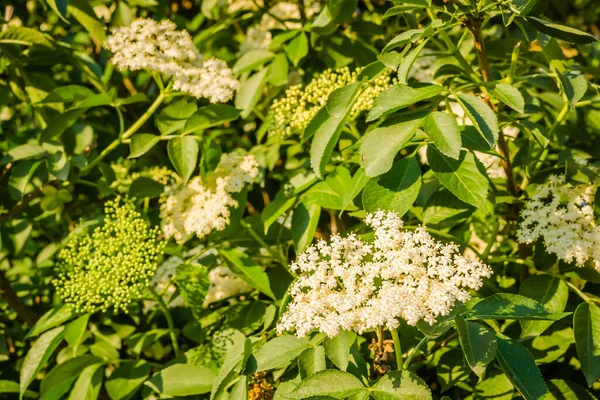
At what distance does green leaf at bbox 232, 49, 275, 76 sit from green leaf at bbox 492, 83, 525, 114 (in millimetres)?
1100

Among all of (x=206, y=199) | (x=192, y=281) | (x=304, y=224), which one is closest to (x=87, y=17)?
(x=206, y=199)

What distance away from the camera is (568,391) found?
1.96m

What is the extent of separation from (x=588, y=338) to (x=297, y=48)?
4.60 ft

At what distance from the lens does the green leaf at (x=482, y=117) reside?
1.58 metres

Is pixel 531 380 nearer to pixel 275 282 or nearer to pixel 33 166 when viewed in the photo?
pixel 275 282

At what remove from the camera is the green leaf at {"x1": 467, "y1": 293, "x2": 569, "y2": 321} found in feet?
4.77

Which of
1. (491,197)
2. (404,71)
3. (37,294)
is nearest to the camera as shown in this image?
(404,71)

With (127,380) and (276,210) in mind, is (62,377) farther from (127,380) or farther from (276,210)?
(276,210)

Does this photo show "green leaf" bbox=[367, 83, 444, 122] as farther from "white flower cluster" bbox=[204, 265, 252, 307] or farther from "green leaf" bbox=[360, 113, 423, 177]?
"white flower cluster" bbox=[204, 265, 252, 307]

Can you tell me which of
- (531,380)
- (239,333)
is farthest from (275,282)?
(531,380)

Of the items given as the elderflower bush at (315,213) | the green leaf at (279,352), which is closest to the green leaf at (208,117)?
the elderflower bush at (315,213)

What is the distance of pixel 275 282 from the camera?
229cm

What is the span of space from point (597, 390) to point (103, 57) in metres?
2.41

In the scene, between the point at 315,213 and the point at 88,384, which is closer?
the point at 315,213
